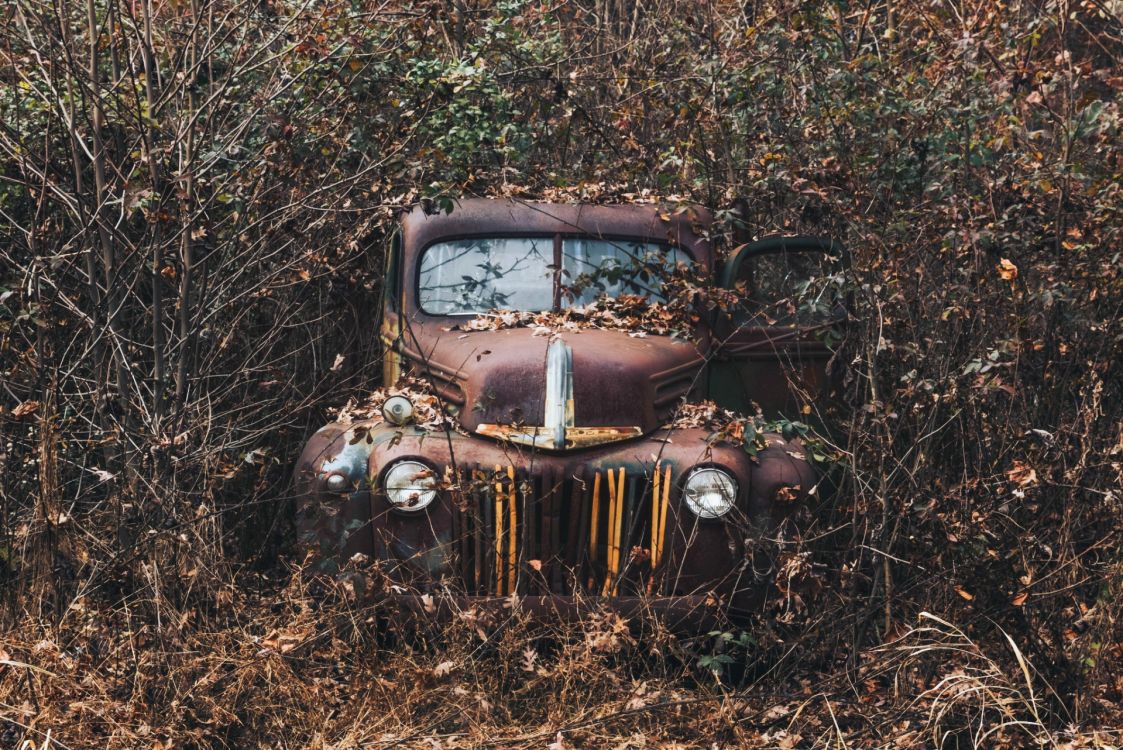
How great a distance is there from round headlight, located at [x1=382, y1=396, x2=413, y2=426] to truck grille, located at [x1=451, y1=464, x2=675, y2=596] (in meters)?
0.36

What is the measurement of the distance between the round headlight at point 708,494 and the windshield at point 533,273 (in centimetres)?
126

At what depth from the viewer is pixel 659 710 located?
4.00m

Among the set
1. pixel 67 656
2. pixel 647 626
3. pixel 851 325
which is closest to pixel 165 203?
pixel 67 656

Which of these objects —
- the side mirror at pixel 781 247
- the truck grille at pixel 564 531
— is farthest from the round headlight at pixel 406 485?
the side mirror at pixel 781 247

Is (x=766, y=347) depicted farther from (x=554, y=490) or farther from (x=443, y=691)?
(x=443, y=691)

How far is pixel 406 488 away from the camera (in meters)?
4.46

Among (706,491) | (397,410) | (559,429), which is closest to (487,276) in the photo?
(397,410)

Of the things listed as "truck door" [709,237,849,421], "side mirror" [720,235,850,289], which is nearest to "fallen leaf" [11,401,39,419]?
"truck door" [709,237,849,421]

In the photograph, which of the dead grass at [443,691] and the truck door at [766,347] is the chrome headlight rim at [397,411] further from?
the truck door at [766,347]

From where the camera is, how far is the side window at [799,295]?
4.88 meters

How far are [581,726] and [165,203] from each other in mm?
2585

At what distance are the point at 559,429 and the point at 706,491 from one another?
22.8 inches

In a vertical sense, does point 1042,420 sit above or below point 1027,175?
below

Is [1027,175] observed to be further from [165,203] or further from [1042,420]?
[165,203]
